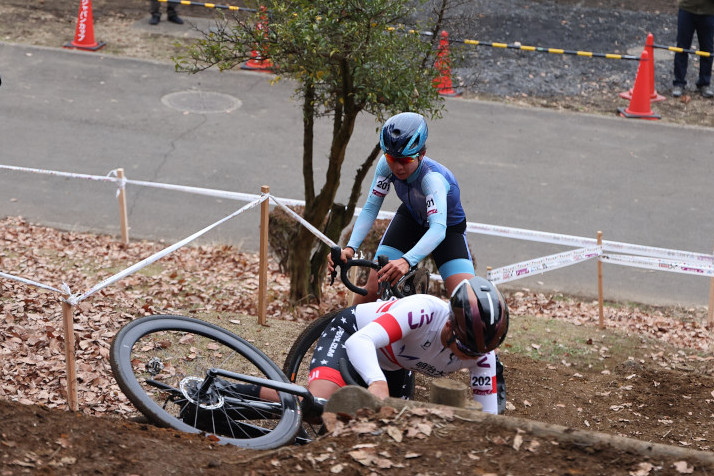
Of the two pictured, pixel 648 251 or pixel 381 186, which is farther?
pixel 648 251

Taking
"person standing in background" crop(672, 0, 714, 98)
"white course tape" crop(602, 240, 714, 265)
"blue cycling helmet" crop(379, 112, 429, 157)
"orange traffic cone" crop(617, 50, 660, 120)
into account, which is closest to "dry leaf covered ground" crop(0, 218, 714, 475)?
"white course tape" crop(602, 240, 714, 265)

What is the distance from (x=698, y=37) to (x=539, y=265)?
33.2ft

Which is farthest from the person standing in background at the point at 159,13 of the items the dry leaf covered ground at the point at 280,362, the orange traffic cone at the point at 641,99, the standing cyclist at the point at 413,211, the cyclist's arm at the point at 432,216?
the cyclist's arm at the point at 432,216

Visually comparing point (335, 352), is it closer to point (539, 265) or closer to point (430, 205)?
point (430, 205)

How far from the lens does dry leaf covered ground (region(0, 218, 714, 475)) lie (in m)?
4.07

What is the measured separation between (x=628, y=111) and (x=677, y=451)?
1317cm

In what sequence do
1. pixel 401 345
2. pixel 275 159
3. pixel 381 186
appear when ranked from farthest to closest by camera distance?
1. pixel 275 159
2. pixel 381 186
3. pixel 401 345

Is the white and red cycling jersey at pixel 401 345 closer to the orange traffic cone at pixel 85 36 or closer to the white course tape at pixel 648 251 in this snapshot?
the white course tape at pixel 648 251

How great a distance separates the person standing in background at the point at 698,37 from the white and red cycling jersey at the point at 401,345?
13837 millimetres

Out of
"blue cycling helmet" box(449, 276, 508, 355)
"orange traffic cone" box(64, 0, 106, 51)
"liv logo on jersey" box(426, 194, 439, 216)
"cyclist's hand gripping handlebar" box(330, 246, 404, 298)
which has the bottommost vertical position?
"cyclist's hand gripping handlebar" box(330, 246, 404, 298)

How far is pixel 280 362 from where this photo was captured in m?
7.33

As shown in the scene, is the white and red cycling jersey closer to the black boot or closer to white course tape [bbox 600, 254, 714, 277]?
the black boot

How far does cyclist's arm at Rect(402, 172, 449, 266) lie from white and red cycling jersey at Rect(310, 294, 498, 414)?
2.39ft

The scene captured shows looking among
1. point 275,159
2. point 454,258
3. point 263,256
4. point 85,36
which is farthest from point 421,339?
point 85,36
